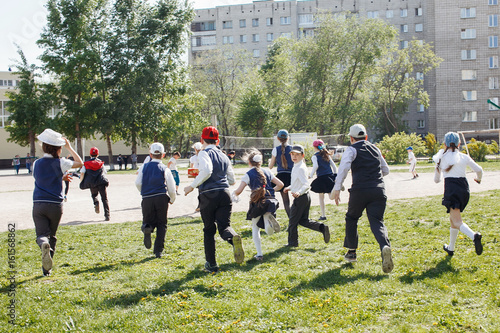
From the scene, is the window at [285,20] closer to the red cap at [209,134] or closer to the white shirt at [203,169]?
the red cap at [209,134]

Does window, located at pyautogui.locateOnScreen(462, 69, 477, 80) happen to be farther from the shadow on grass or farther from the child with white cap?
the child with white cap

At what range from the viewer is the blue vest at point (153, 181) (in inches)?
297

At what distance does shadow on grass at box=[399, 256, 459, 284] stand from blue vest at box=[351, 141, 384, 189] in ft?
3.99

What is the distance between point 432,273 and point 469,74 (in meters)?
66.8

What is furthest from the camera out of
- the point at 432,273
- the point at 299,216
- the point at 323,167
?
the point at 323,167

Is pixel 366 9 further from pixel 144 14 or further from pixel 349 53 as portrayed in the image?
pixel 144 14

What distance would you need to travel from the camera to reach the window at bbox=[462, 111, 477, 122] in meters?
64.8

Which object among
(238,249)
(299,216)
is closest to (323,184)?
(299,216)

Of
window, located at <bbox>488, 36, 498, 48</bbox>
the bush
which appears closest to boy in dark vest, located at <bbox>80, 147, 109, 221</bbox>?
the bush

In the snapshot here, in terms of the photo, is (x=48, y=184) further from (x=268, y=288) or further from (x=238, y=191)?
(x=268, y=288)

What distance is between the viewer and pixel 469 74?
213ft

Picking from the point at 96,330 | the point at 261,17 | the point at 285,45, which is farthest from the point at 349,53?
the point at 96,330

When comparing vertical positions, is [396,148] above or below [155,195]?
above

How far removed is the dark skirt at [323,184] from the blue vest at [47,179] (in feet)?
17.8
